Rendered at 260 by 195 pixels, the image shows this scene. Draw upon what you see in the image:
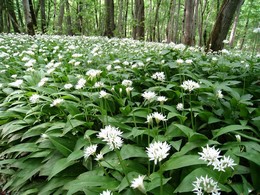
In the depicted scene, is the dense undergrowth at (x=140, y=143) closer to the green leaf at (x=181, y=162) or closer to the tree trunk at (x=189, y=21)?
the green leaf at (x=181, y=162)

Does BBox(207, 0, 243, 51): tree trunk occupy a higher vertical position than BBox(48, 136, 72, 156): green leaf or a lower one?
higher

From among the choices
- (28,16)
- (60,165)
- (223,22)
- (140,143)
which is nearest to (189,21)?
(223,22)

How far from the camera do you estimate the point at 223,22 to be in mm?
4910

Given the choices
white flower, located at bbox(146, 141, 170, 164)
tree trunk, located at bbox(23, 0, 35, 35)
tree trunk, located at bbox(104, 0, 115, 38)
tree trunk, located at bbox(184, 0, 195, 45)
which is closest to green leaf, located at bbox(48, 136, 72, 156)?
→ white flower, located at bbox(146, 141, 170, 164)

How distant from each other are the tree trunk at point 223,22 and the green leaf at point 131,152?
161 inches

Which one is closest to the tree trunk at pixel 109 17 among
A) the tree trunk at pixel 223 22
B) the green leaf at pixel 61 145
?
the tree trunk at pixel 223 22

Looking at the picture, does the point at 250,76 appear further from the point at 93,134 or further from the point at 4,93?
the point at 4,93

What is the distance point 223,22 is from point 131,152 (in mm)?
4220

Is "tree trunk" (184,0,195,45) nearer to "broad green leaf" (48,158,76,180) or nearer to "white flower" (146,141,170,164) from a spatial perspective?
"broad green leaf" (48,158,76,180)

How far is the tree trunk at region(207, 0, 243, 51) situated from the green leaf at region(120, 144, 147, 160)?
4079mm

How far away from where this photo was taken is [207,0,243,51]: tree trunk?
4.68 meters

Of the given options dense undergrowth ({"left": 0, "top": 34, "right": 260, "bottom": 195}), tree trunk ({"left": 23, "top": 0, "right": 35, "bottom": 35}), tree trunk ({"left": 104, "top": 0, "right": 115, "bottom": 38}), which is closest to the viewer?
dense undergrowth ({"left": 0, "top": 34, "right": 260, "bottom": 195})

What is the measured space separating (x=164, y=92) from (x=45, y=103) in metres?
1.29

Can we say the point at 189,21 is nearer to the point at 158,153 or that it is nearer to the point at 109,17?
the point at 109,17
